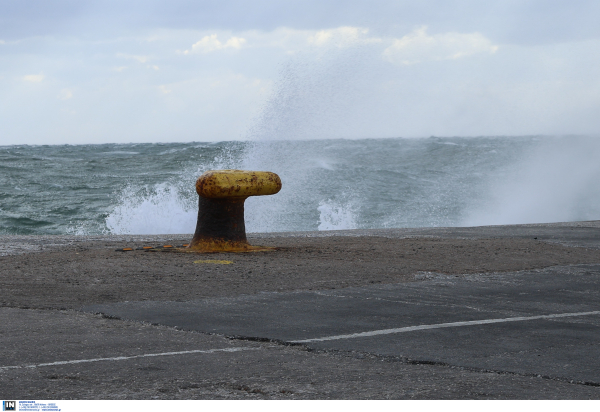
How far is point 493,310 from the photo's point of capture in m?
4.90

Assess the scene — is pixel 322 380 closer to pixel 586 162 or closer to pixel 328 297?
pixel 328 297

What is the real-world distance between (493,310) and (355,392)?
7.43ft

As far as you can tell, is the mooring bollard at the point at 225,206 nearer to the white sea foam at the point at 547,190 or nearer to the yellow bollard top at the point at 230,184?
the yellow bollard top at the point at 230,184

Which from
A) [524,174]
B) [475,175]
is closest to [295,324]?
[524,174]

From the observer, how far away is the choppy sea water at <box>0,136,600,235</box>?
756 inches

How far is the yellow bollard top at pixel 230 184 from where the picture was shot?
804cm
